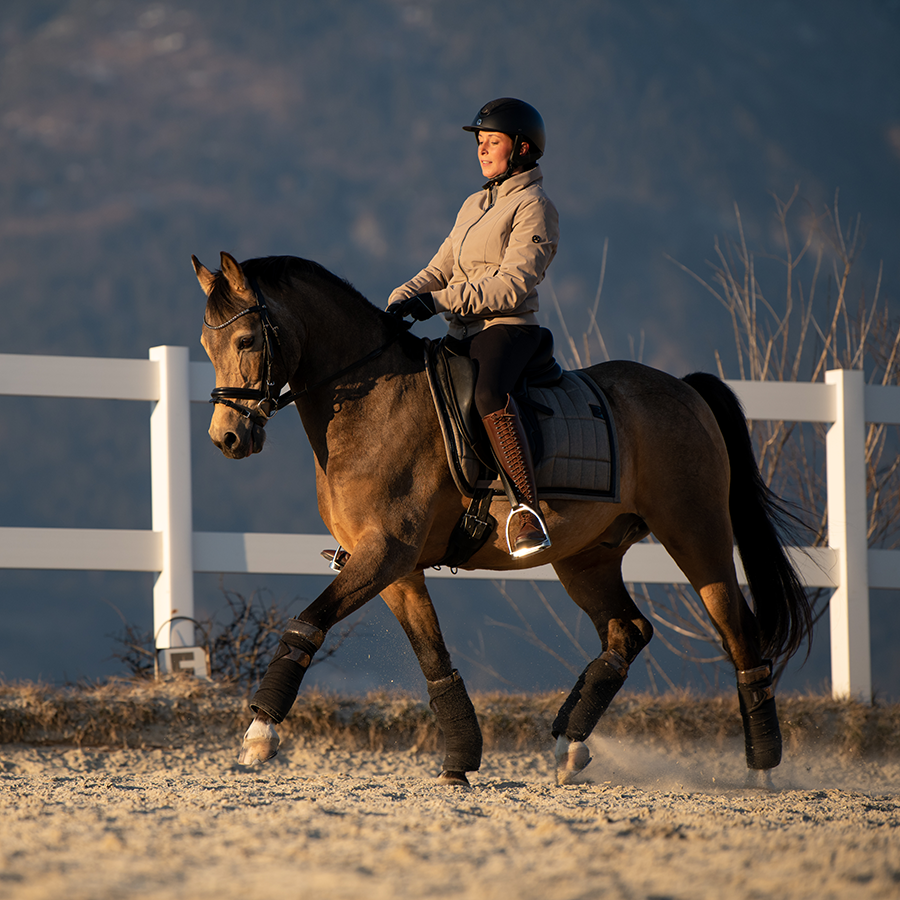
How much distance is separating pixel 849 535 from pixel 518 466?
3.31 m

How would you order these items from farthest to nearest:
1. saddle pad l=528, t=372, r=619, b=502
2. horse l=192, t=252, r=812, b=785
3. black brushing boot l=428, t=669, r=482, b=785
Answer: black brushing boot l=428, t=669, r=482, b=785, saddle pad l=528, t=372, r=619, b=502, horse l=192, t=252, r=812, b=785

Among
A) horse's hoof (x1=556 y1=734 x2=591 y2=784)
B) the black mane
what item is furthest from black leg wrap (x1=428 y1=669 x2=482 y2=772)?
the black mane

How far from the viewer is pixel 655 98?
61.4 metres

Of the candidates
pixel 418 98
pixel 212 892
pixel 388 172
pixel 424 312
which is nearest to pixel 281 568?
pixel 424 312

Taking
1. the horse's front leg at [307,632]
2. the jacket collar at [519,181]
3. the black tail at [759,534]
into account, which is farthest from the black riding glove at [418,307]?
the black tail at [759,534]

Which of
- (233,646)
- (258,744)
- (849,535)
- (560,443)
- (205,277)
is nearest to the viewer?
(258,744)

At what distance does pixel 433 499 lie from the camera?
12.7 ft

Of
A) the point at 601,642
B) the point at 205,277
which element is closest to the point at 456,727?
the point at 601,642

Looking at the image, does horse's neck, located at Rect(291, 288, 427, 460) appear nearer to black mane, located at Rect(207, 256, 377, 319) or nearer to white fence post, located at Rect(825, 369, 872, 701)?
black mane, located at Rect(207, 256, 377, 319)

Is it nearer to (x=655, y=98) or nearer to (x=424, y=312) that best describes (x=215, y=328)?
(x=424, y=312)

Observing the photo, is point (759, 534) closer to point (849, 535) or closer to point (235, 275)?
point (849, 535)

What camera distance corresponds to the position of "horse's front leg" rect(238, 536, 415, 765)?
11.1 feet

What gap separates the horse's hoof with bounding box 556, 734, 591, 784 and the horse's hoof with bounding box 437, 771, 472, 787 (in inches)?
19.7

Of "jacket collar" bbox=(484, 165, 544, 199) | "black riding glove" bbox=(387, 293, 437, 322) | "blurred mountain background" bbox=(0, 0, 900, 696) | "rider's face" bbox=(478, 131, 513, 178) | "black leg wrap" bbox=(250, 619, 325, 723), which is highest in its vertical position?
"blurred mountain background" bbox=(0, 0, 900, 696)
